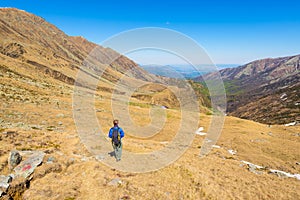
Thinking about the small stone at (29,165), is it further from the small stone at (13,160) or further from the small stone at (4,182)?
the small stone at (4,182)

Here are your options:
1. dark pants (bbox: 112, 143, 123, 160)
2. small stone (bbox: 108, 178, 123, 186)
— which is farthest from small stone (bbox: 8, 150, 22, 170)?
dark pants (bbox: 112, 143, 123, 160)

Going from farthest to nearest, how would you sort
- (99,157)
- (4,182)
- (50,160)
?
(99,157) < (50,160) < (4,182)

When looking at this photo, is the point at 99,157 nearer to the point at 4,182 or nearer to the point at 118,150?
the point at 118,150

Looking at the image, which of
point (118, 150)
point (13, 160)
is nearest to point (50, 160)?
point (13, 160)

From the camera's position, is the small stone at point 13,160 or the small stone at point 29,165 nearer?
the small stone at point 29,165

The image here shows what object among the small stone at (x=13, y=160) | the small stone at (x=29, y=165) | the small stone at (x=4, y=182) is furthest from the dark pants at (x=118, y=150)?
the small stone at (x=4, y=182)

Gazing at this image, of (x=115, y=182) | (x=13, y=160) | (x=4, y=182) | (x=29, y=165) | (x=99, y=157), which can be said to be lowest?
(x=115, y=182)

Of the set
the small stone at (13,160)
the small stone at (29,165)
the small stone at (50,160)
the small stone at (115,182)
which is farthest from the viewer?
the small stone at (50,160)

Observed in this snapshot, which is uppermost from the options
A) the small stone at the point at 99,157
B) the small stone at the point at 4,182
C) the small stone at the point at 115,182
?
the small stone at the point at 4,182

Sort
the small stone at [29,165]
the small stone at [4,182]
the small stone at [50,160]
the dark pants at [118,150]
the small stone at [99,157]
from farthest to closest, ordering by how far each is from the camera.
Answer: the small stone at [99,157] → the dark pants at [118,150] → the small stone at [50,160] → the small stone at [29,165] → the small stone at [4,182]

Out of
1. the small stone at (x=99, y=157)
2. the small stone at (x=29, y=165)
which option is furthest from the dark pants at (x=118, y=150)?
the small stone at (x=29, y=165)

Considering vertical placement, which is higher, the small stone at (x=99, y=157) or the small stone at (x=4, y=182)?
the small stone at (x=4, y=182)

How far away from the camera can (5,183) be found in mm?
11312

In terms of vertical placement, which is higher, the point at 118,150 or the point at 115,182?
the point at 118,150
